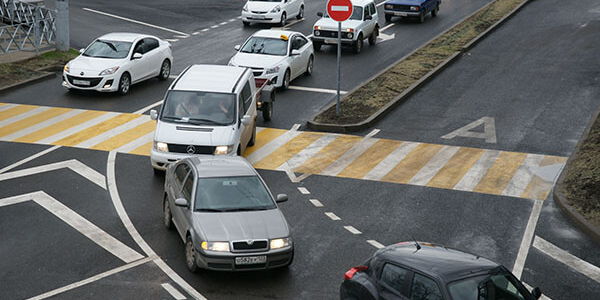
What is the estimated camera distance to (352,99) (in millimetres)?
24141

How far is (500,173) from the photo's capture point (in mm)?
18297

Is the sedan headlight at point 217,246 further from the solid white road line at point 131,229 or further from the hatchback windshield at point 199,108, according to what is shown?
the hatchback windshield at point 199,108

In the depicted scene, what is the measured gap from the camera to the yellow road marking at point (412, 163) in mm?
17953

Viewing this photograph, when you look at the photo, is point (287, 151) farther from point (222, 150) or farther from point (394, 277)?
point (394, 277)

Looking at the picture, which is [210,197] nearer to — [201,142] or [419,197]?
[201,142]

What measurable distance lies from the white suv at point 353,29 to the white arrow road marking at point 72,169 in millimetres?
15310

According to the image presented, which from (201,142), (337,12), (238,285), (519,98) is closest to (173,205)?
(238,285)

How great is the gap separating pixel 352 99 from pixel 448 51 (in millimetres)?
8194

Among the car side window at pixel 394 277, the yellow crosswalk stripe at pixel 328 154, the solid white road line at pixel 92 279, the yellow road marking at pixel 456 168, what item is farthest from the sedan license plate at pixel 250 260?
the yellow road marking at pixel 456 168

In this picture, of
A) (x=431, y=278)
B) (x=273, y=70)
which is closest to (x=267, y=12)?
(x=273, y=70)

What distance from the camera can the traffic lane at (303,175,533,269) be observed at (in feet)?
47.2

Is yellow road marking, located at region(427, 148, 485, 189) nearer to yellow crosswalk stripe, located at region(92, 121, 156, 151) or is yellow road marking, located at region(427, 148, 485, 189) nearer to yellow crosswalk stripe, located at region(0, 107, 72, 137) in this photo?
yellow crosswalk stripe, located at region(92, 121, 156, 151)

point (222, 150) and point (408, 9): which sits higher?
point (222, 150)

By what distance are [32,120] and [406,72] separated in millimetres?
12676
